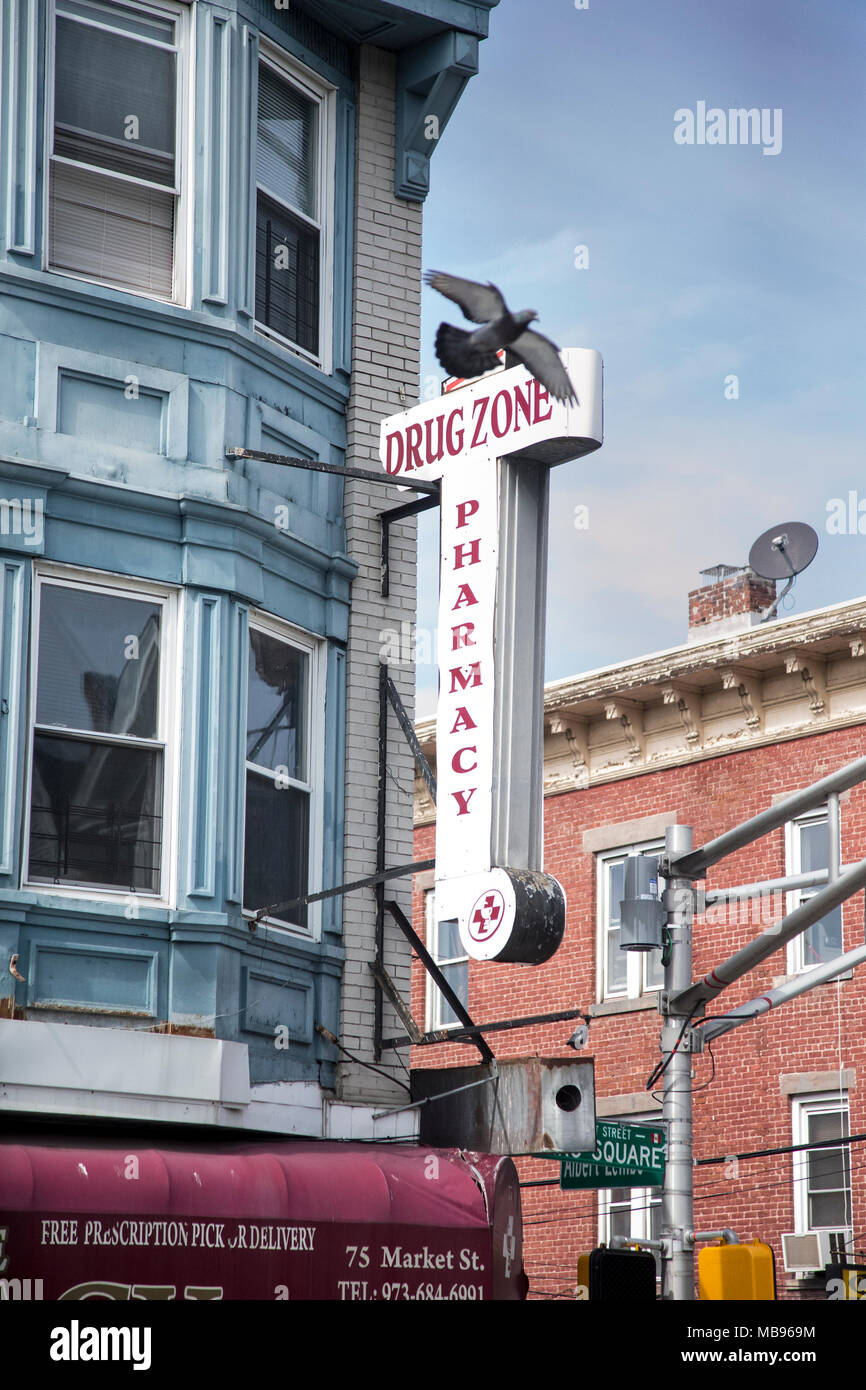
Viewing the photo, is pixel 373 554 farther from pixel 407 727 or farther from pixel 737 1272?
pixel 737 1272

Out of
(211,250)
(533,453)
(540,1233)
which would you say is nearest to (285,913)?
(533,453)

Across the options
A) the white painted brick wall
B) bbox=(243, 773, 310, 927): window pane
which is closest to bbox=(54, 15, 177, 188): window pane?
the white painted brick wall

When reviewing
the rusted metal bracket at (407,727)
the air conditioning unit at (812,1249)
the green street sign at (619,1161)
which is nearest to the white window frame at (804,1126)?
the air conditioning unit at (812,1249)

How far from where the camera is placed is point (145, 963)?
1212cm

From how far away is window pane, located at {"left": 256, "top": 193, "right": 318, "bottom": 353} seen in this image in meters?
14.0

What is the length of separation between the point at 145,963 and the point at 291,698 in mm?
2373

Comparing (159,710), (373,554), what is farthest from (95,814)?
(373,554)

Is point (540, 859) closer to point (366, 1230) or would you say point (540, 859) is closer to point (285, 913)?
point (285, 913)

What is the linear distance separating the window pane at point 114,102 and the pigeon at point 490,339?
211cm

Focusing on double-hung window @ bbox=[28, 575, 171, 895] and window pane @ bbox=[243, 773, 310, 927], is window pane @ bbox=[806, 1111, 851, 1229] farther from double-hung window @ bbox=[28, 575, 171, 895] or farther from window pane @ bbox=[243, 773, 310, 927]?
double-hung window @ bbox=[28, 575, 171, 895]

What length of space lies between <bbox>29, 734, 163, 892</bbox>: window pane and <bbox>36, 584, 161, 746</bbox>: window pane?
17cm

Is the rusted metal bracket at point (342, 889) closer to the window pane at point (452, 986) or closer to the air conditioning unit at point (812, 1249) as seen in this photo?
the air conditioning unit at point (812, 1249)

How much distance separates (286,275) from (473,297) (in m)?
1.88

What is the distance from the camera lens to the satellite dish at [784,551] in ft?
75.0
